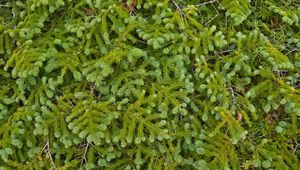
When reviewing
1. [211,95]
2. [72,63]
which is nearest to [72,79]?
[72,63]

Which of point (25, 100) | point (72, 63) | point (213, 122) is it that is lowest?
point (213, 122)

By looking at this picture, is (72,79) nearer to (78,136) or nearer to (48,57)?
(48,57)

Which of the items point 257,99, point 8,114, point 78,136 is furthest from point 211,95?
point 8,114

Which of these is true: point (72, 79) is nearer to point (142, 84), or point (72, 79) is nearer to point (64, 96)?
point (64, 96)

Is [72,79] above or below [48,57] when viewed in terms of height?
below

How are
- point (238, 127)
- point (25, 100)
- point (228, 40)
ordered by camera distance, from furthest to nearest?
point (228, 40) < point (25, 100) < point (238, 127)

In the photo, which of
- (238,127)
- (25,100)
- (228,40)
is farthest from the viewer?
(228,40)

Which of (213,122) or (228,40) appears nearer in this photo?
(213,122)
